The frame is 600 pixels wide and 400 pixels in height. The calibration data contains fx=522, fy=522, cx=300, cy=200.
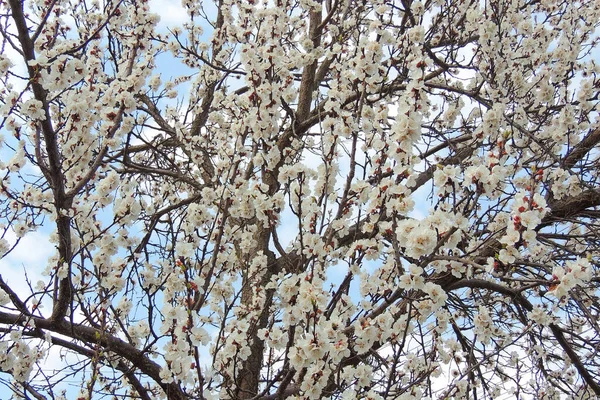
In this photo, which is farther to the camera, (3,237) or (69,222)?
(3,237)

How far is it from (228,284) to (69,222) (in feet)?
4.02

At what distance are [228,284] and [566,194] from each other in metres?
2.67

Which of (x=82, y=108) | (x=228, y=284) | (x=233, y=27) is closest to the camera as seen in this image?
(x=82, y=108)

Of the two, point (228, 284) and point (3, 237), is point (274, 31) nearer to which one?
point (228, 284)

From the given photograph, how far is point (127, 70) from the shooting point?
3.74 meters

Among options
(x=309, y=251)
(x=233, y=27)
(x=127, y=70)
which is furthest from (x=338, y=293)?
(x=233, y=27)

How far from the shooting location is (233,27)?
615 cm

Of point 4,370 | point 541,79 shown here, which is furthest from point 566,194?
point 4,370

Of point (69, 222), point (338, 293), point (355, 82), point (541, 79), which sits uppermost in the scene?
point (541, 79)

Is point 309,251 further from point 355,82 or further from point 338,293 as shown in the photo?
point 355,82

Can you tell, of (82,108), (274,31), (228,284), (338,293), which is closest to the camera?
(338,293)

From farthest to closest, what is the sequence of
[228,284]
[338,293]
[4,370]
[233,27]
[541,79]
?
[233,27] → [541,79] → [228,284] → [4,370] → [338,293]

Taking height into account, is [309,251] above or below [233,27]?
below

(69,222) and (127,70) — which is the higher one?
(127,70)
